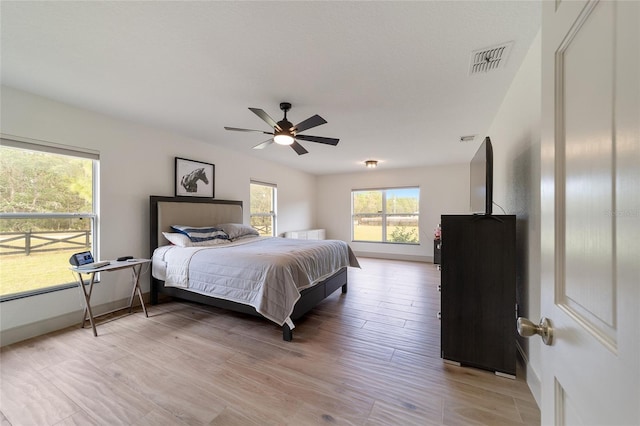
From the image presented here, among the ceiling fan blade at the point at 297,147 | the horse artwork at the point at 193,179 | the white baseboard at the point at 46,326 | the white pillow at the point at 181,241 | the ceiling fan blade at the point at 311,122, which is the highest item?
the ceiling fan blade at the point at 311,122

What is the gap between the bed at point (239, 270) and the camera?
234 centimetres

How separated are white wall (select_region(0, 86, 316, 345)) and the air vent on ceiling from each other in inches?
149

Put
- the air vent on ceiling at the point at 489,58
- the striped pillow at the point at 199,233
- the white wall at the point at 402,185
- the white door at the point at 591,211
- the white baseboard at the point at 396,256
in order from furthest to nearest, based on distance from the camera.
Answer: the white baseboard at the point at 396,256 < the white wall at the point at 402,185 < the striped pillow at the point at 199,233 < the air vent on ceiling at the point at 489,58 < the white door at the point at 591,211

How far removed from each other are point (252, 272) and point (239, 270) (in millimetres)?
169

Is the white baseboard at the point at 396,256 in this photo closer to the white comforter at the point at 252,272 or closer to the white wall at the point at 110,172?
the white comforter at the point at 252,272

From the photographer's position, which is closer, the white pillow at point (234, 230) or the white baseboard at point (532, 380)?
the white baseboard at point (532, 380)

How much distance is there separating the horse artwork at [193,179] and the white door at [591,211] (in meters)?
4.09

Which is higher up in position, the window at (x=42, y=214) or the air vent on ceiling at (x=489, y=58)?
the air vent on ceiling at (x=489, y=58)

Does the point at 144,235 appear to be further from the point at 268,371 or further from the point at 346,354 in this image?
the point at 346,354

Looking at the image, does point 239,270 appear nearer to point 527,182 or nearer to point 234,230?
point 234,230

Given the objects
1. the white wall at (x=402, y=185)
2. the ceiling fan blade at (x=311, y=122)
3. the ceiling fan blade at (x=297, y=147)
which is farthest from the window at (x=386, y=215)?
the ceiling fan blade at (x=311, y=122)

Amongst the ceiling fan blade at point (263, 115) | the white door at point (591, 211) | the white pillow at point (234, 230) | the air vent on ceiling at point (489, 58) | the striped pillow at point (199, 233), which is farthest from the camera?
the white pillow at point (234, 230)

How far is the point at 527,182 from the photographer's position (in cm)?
181

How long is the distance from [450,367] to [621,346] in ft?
6.27
